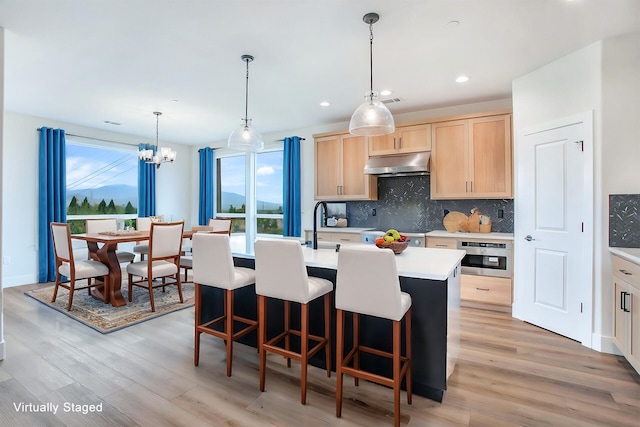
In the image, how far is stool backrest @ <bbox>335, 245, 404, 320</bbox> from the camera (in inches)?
67.6

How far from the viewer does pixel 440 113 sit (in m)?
4.55

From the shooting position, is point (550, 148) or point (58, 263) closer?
point (550, 148)

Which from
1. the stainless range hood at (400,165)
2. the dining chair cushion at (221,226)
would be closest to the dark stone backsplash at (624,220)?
the stainless range hood at (400,165)

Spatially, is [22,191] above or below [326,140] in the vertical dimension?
below

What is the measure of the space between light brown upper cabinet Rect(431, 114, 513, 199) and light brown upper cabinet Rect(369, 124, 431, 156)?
11cm

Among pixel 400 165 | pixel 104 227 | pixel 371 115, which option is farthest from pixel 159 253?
pixel 400 165

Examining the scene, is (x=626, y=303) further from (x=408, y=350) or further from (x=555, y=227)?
(x=408, y=350)

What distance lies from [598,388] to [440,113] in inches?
140

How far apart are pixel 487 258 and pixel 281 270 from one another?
283 cm

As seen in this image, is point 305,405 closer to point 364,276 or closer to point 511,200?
point 364,276

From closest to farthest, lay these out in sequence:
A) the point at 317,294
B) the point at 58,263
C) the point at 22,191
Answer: the point at 317,294, the point at 58,263, the point at 22,191

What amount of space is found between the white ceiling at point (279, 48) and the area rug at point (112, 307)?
260 centimetres

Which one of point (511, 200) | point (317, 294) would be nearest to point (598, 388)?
point (317, 294)

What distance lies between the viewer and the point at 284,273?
80.4 inches
